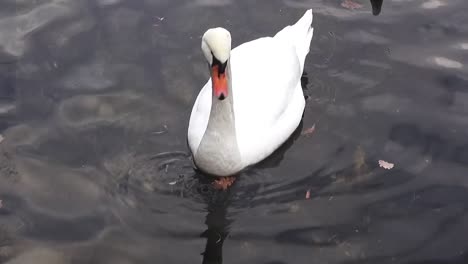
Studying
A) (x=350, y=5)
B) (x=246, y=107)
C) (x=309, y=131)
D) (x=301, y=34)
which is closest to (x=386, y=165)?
(x=309, y=131)

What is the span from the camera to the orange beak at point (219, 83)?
23.4ft

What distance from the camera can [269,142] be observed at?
27.8ft

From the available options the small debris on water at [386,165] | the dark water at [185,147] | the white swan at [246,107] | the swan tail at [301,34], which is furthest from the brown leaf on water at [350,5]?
the small debris on water at [386,165]

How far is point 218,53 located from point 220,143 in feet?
4.30

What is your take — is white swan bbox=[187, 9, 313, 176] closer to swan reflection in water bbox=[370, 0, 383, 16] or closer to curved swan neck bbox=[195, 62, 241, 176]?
curved swan neck bbox=[195, 62, 241, 176]

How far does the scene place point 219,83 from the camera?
718 centimetres

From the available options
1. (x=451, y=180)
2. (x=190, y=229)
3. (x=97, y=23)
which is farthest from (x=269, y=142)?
(x=97, y=23)

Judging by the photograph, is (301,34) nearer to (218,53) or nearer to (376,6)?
(376,6)

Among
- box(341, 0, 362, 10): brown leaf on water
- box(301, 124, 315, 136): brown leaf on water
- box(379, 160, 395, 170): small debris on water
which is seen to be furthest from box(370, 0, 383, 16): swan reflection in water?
box(379, 160, 395, 170): small debris on water

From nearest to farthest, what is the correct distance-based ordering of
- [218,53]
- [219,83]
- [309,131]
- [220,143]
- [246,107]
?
1. [218,53]
2. [219,83]
3. [220,143]
4. [246,107]
5. [309,131]

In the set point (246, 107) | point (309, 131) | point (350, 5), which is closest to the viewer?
point (246, 107)

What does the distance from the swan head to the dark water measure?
1.49m

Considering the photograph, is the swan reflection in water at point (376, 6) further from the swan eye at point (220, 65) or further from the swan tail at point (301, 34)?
the swan eye at point (220, 65)

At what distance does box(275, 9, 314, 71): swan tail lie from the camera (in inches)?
387
